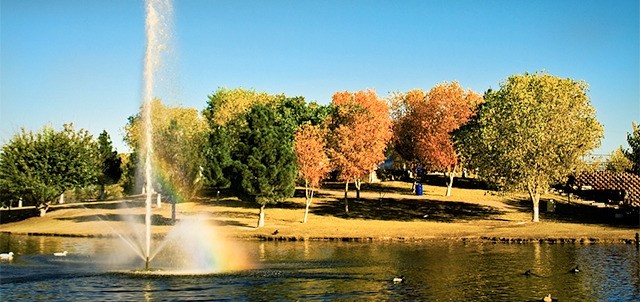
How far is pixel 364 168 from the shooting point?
9175 cm

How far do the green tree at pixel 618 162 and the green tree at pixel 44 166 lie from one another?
10392 cm

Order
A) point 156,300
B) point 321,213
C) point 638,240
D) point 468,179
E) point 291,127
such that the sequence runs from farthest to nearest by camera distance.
Answer: point 468,179
point 291,127
point 321,213
point 638,240
point 156,300

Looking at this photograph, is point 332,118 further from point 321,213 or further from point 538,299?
point 538,299

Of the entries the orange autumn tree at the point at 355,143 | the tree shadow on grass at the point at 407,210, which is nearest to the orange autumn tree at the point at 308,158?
the orange autumn tree at the point at 355,143

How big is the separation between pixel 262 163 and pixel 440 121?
1710 inches

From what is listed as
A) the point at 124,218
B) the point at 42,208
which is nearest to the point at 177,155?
the point at 124,218

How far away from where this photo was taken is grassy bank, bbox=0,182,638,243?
2800 inches

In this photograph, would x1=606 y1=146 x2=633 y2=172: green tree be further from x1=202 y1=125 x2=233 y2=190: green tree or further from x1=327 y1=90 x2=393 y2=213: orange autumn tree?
x1=202 y1=125 x2=233 y2=190: green tree

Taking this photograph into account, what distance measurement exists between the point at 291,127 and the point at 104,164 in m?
31.1

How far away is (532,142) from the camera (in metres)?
79.9

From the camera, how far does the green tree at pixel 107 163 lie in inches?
4369

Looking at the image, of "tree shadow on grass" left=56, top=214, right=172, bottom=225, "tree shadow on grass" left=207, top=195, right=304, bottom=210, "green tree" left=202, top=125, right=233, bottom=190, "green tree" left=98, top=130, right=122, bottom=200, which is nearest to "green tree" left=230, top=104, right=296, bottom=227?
"green tree" left=202, top=125, right=233, bottom=190

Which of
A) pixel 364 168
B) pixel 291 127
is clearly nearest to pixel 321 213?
pixel 364 168

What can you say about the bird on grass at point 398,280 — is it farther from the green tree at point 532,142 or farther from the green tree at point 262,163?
the green tree at point 532,142
